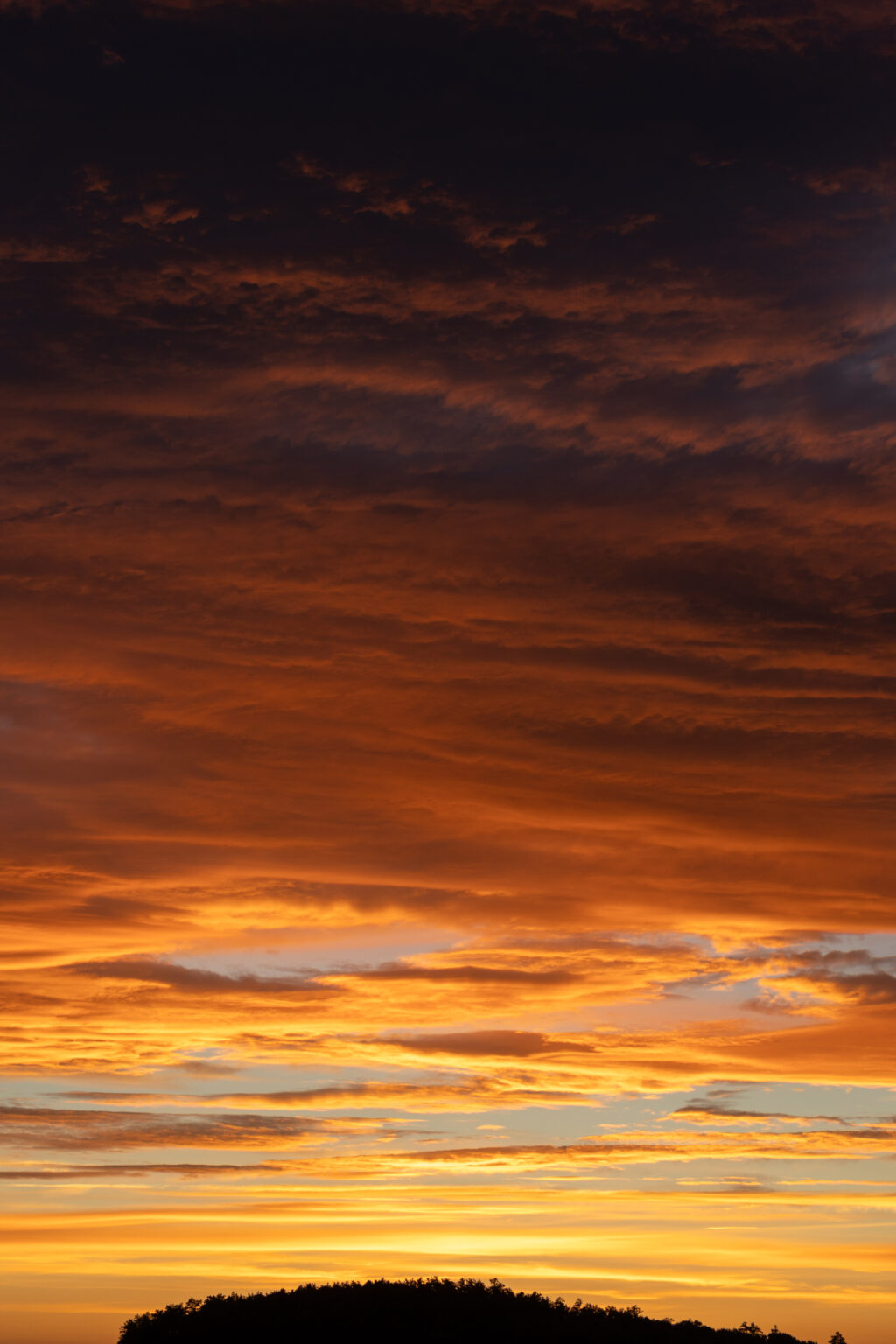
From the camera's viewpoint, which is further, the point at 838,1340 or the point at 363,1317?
the point at 363,1317

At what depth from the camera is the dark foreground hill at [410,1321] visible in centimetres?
11781

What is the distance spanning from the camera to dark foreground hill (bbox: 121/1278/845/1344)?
11781 centimetres

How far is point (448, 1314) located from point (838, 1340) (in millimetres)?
31568

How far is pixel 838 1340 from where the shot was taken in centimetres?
11044

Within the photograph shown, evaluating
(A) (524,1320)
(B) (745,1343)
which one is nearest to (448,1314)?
(A) (524,1320)

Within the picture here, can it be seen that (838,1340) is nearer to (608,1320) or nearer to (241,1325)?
(608,1320)

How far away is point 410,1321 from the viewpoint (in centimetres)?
11975

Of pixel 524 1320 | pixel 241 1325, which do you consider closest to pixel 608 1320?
pixel 524 1320

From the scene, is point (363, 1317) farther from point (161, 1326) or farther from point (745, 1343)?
point (745, 1343)

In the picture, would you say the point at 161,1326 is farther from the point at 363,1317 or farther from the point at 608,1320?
the point at 608,1320

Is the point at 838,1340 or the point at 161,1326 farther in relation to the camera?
the point at 161,1326

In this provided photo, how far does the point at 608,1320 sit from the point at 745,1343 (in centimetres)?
1375

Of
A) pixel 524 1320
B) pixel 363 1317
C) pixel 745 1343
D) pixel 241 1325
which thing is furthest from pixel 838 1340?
pixel 241 1325

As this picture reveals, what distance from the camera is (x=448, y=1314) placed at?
120m
